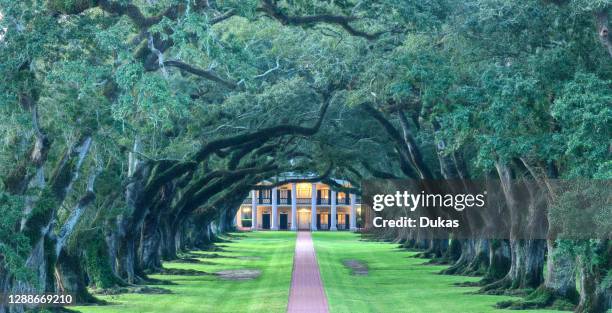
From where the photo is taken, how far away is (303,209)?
171125mm

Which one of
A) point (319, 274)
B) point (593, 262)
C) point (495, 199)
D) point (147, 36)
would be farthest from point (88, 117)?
point (319, 274)

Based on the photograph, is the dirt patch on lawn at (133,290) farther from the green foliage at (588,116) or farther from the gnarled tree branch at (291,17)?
the green foliage at (588,116)

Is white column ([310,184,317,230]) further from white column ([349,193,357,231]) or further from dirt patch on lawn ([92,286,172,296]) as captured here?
dirt patch on lawn ([92,286,172,296])

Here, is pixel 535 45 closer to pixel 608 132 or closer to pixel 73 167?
pixel 608 132

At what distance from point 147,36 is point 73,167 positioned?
4.36m

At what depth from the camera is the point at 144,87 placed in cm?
2088

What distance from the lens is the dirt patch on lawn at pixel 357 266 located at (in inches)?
2216

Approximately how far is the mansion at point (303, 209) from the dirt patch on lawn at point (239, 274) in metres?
112

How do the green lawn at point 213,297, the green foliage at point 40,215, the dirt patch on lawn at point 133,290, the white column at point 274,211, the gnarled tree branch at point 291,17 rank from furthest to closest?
1. the white column at point 274,211
2. the dirt patch on lawn at point 133,290
3. the green lawn at point 213,297
4. the green foliage at point 40,215
5. the gnarled tree branch at point 291,17

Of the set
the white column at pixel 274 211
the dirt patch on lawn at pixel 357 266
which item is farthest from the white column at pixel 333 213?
the dirt patch on lawn at pixel 357 266

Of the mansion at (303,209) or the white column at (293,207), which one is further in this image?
the mansion at (303,209)

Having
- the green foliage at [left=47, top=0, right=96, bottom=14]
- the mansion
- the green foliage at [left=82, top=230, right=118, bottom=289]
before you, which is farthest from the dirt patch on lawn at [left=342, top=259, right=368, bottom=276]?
the mansion

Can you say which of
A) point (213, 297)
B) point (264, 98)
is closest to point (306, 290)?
point (213, 297)

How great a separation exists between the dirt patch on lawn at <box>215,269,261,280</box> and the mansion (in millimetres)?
111672
